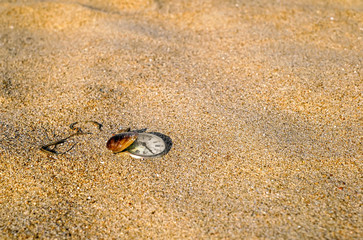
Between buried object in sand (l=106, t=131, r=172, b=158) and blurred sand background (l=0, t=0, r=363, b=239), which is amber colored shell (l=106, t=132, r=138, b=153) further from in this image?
blurred sand background (l=0, t=0, r=363, b=239)

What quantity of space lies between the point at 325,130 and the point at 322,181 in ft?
2.51

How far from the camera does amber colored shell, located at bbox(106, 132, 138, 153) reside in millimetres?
2822

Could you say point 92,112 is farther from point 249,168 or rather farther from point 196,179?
point 249,168

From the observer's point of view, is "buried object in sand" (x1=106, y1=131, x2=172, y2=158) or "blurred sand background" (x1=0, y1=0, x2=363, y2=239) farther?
"buried object in sand" (x1=106, y1=131, x2=172, y2=158)

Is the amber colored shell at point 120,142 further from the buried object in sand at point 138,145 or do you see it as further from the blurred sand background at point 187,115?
the blurred sand background at point 187,115

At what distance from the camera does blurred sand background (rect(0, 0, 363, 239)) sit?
97.7 inches

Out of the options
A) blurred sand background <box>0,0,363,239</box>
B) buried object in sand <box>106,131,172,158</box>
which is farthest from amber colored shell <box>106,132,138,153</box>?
blurred sand background <box>0,0,363,239</box>

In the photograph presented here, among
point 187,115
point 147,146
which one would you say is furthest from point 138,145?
point 187,115

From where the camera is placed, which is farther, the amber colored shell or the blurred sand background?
the amber colored shell

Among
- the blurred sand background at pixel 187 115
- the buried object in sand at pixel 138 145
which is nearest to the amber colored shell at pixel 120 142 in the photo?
the buried object in sand at pixel 138 145

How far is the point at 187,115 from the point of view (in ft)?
11.4

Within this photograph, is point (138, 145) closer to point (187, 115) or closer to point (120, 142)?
point (120, 142)

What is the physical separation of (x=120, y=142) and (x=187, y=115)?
2.92 feet

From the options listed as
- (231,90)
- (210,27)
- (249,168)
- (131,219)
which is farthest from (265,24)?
(131,219)
